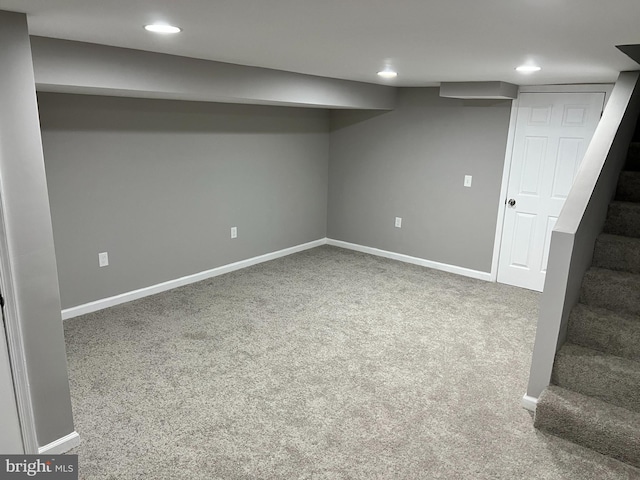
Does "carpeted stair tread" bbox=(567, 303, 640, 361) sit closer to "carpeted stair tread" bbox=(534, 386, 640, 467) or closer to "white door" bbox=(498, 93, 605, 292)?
"carpeted stair tread" bbox=(534, 386, 640, 467)

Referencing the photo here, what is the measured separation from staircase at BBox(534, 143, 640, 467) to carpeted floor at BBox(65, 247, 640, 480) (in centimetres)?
12

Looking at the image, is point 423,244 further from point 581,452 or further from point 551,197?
point 581,452

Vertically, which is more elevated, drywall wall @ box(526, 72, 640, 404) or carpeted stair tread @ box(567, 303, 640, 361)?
drywall wall @ box(526, 72, 640, 404)

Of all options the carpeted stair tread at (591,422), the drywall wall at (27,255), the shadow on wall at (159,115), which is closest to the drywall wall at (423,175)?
the shadow on wall at (159,115)

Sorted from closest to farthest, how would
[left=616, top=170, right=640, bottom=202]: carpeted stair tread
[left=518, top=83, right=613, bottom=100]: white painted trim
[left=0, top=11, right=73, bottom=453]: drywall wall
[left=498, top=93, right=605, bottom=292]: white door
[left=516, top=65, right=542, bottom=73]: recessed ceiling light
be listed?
[left=0, top=11, right=73, bottom=453]: drywall wall < [left=516, top=65, right=542, bottom=73]: recessed ceiling light < [left=616, top=170, right=640, bottom=202]: carpeted stair tread < [left=518, top=83, right=613, bottom=100]: white painted trim < [left=498, top=93, right=605, bottom=292]: white door

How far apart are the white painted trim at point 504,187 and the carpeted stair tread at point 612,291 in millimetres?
1945

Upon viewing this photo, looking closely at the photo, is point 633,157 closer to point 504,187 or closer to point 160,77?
point 504,187

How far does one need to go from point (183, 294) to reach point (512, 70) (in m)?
3.28

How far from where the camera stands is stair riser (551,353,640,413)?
101 inches

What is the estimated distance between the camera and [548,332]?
270 centimetres

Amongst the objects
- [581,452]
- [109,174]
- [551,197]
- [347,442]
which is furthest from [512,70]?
[109,174]

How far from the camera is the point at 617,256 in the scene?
308cm

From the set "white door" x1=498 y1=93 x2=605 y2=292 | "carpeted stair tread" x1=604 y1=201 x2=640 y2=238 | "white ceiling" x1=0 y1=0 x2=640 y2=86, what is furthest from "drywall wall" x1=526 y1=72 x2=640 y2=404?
"white door" x1=498 y1=93 x2=605 y2=292

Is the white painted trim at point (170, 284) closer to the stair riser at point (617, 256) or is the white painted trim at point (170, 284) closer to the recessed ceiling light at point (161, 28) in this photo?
the recessed ceiling light at point (161, 28)
